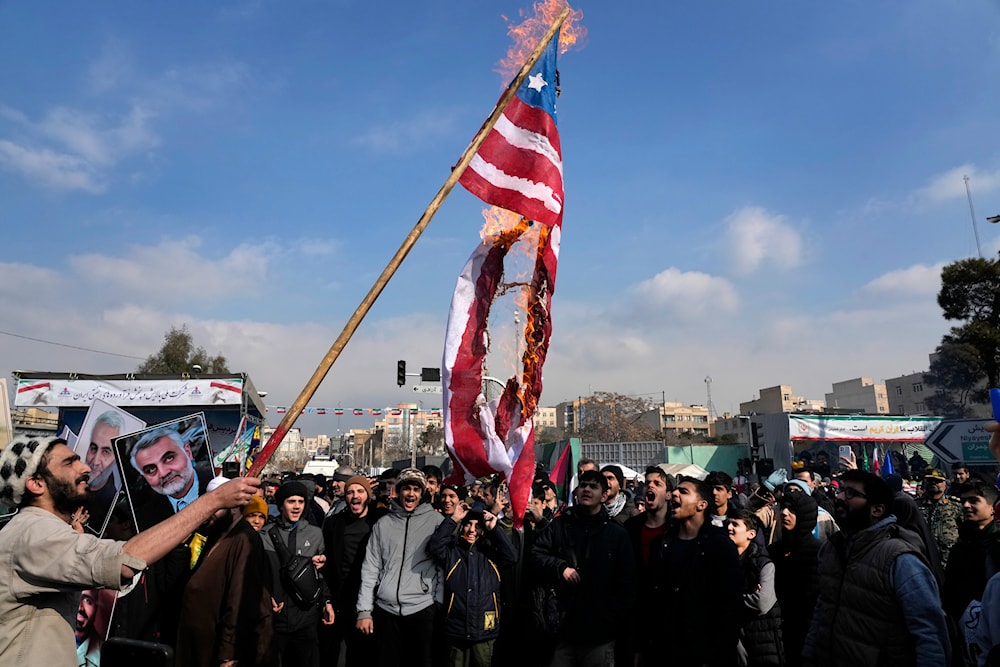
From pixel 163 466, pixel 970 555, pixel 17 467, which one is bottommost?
pixel 970 555

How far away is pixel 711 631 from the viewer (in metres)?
4.30

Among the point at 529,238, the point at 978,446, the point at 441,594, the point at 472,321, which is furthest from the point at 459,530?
the point at 978,446

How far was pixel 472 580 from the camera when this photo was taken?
5.41 m

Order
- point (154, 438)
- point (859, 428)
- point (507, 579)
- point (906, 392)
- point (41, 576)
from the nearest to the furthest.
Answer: point (41, 576) < point (154, 438) < point (507, 579) < point (859, 428) < point (906, 392)

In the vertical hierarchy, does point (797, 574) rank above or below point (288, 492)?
below

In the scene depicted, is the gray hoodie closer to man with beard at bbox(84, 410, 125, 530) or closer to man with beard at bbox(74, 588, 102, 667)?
man with beard at bbox(74, 588, 102, 667)

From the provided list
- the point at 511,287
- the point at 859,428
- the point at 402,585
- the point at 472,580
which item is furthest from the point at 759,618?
the point at 859,428

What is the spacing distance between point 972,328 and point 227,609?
3552cm

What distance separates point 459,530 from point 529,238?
9.18ft

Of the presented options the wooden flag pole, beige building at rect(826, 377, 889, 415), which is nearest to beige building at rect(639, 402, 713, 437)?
beige building at rect(826, 377, 889, 415)

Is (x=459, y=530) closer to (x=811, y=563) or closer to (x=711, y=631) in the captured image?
(x=711, y=631)

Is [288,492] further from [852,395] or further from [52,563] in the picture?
[852,395]

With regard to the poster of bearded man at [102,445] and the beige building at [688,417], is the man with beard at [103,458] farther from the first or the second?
the beige building at [688,417]

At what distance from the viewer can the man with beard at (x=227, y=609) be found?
424 cm
